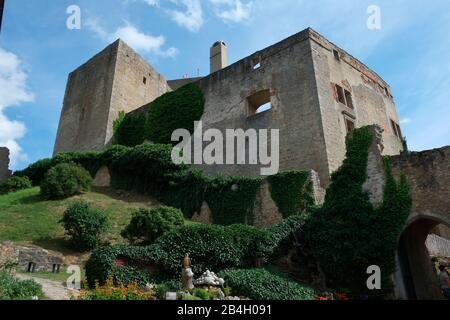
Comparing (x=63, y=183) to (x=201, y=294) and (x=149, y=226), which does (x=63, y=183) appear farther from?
(x=201, y=294)

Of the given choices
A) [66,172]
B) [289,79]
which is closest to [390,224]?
[289,79]

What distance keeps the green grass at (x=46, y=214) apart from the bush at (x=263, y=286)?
5.11 m

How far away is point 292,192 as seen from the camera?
15375mm

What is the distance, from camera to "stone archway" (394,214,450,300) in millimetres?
12273

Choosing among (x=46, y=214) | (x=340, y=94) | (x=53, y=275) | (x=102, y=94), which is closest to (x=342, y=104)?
(x=340, y=94)

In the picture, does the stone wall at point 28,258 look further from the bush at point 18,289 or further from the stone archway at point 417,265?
the stone archway at point 417,265

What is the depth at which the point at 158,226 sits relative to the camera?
12695 mm

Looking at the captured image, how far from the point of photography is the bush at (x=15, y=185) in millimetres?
20562

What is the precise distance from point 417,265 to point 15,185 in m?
18.6

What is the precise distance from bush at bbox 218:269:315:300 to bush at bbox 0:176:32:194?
14622 mm

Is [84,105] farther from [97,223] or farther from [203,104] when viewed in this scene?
[97,223]

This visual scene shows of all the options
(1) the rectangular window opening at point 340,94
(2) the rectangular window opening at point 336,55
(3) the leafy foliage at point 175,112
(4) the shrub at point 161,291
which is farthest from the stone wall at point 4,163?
(4) the shrub at point 161,291

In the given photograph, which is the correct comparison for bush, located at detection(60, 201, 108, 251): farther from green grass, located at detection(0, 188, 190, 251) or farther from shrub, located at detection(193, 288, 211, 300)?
shrub, located at detection(193, 288, 211, 300)

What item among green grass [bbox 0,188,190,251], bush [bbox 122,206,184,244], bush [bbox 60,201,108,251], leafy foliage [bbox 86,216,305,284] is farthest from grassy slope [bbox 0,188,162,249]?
leafy foliage [bbox 86,216,305,284]
